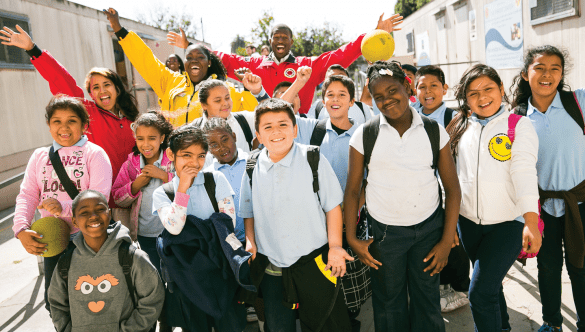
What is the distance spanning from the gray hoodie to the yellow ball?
2375 mm

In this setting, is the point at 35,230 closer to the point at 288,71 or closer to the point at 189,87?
the point at 189,87

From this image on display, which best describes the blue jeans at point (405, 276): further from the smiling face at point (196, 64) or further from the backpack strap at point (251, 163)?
the smiling face at point (196, 64)

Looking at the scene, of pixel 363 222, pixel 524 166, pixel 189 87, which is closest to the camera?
pixel 524 166

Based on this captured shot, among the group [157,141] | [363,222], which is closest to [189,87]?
[157,141]

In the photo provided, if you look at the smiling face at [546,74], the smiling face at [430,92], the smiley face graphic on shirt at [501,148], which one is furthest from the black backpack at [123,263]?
the smiling face at [546,74]

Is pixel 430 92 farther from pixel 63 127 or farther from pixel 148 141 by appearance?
pixel 63 127

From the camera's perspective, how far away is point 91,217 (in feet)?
7.12

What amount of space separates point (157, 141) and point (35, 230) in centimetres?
95

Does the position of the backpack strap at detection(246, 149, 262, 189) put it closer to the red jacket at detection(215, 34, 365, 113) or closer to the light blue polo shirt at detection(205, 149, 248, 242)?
the light blue polo shirt at detection(205, 149, 248, 242)

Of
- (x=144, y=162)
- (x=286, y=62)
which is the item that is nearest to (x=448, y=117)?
(x=286, y=62)

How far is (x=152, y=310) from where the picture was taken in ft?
7.30

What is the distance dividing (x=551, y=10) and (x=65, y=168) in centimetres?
903

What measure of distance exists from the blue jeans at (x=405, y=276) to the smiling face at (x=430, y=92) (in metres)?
1.30

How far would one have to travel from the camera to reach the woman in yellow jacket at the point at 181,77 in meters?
3.39
